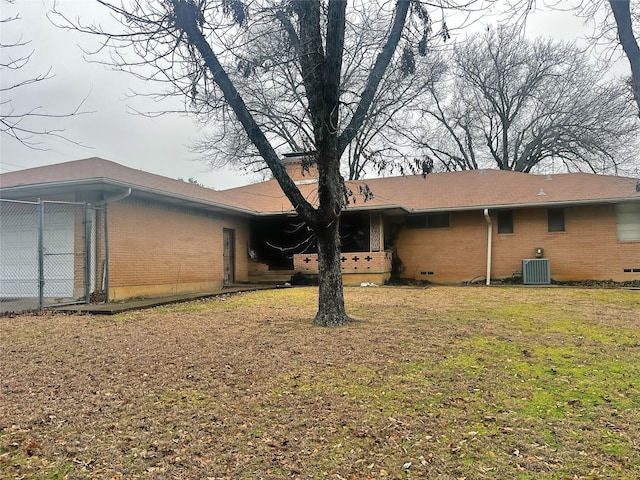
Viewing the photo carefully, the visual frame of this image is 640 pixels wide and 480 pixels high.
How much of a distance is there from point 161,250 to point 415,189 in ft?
35.0

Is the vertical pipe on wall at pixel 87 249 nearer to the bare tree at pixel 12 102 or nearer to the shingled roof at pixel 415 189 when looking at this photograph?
the shingled roof at pixel 415 189

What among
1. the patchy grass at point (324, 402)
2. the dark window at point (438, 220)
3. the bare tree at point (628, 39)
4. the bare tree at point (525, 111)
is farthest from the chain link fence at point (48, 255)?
the bare tree at point (525, 111)

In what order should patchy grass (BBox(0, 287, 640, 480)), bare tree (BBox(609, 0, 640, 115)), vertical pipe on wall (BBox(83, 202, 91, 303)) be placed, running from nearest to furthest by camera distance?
1. patchy grass (BBox(0, 287, 640, 480))
2. bare tree (BBox(609, 0, 640, 115))
3. vertical pipe on wall (BBox(83, 202, 91, 303))

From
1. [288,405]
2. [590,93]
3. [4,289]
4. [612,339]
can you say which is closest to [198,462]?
[288,405]

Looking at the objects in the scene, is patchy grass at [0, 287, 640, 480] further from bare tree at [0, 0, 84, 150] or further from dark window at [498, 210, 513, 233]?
dark window at [498, 210, 513, 233]

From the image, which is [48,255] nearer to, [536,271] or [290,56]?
[290,56]

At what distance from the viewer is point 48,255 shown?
9.72m

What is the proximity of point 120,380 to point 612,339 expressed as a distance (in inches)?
234

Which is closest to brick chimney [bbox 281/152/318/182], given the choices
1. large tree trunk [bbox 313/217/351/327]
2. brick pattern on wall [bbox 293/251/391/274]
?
brick pattern on wall [bbox 293/251/391/274]

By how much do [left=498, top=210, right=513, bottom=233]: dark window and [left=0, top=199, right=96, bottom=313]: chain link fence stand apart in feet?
43.4

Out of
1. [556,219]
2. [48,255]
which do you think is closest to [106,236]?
[48,255]

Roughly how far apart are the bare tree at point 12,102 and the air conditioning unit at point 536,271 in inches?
567

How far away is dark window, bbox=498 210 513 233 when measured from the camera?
1528cm

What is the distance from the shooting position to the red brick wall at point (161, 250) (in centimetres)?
1040
